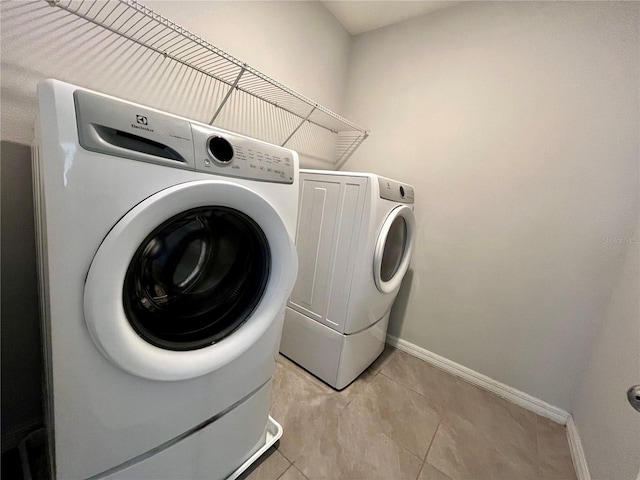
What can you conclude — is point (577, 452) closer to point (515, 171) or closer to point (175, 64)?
point (515, 171)

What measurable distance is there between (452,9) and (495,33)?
32 centimetres

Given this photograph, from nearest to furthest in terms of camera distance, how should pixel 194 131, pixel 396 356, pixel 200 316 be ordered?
pixel 194 131, pixel 200 316, pixel 396 356

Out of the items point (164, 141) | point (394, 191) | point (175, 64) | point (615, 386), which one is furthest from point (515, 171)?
point (175, 64)

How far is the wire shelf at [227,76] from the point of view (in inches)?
33.4

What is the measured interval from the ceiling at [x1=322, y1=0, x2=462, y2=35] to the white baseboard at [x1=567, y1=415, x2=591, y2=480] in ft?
7.58

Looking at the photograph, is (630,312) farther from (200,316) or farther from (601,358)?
(200,316)

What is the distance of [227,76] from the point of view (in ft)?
4.29

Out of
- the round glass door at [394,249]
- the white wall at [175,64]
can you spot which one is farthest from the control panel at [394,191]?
the white wall at [175,64]

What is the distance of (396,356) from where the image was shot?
164 centimetres

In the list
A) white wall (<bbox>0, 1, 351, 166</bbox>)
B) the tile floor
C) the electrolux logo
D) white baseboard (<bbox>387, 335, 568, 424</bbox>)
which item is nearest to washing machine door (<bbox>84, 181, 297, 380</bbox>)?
the electrolux logo

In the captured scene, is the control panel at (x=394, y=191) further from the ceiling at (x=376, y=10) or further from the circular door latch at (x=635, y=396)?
the ceiling at (x=376, y=10)

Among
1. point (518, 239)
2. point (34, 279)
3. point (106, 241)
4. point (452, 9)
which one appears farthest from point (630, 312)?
point (34, 279)

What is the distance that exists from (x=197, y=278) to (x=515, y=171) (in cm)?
158

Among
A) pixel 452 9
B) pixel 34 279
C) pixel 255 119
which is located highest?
pixel 452 9
